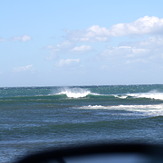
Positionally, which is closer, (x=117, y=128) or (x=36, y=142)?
(x=36, y=142)

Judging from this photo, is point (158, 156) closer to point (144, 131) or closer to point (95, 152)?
point (95, 152)

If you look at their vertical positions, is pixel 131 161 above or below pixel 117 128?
above

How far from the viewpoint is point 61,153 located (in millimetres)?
2742

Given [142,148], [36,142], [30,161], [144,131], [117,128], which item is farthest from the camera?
[117,128]

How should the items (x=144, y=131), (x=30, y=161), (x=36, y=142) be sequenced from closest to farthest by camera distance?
(x=30, y=161), (x=36, y=142), (x=144, y=131)

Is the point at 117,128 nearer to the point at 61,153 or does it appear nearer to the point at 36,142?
the point at 36,142

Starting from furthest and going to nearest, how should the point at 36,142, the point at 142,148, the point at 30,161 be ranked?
the point at 36,142
the point at 142,148
the point at 30,161

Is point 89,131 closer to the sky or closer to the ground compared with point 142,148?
closer to the ground

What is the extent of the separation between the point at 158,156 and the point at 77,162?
412 mm

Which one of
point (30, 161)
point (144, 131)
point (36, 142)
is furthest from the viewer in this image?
point (144, 131)

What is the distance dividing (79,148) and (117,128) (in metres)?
20.0

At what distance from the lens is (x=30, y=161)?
2.62 meters

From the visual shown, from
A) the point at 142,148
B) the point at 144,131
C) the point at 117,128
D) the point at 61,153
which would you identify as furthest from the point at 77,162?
the point at 117,128

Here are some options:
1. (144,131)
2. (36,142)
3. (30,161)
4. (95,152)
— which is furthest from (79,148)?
(144,131)
